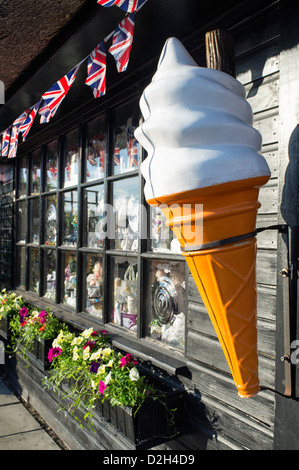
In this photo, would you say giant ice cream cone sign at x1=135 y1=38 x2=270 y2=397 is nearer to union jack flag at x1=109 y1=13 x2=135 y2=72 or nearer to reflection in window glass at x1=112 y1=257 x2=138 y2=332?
union jack flag at x1=109 y1=13 x2=135 y2=72

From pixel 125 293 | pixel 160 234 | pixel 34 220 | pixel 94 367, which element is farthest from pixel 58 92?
pixel 34 220

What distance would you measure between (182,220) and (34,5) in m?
1.70

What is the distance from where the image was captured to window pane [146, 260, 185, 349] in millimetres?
2404

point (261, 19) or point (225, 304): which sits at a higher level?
point (261, 19)

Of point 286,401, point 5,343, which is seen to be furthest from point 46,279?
point 286,401

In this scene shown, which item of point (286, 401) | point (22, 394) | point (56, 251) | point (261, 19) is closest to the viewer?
point (286, 401)

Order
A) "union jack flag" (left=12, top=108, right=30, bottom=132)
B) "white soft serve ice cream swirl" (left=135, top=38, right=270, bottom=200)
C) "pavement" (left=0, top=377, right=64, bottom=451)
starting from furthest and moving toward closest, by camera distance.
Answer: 1. "union jack flag" (left=12, top=108, right=30, bottom=132)
2. "pavement" (left=0, top=377, right=64, bottom=451)
3. "white soft serve ice cream swirl" (left=135, top=38, right=270, bottom=200)

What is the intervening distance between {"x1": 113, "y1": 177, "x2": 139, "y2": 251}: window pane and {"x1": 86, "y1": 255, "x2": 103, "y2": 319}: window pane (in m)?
0.42

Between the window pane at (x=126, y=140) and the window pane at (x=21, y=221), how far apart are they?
2.71 meters

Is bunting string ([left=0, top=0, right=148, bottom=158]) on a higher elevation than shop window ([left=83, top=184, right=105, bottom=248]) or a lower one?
higher

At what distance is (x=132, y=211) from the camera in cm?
291

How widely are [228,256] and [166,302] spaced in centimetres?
140

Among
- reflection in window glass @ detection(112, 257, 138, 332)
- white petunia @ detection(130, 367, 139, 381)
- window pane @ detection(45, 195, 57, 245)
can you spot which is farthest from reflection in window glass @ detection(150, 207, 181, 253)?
window pane @ detection(45, 195, 57, 245)
